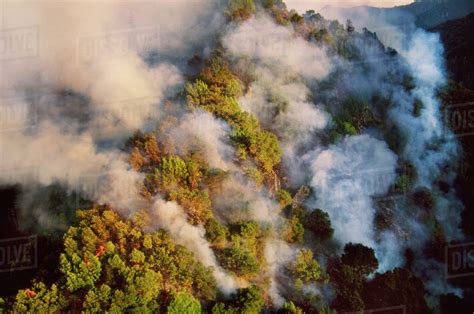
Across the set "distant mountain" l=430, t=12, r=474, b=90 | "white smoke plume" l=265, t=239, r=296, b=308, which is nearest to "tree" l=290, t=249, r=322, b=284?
"white smoke plume" l=265, t=239, r=296, b=308

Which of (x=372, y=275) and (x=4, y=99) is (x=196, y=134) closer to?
(x=372, y=275)

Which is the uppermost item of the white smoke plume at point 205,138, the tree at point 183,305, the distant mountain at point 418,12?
the distant mountain at point 418,12

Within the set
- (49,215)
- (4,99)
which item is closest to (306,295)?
(49,215)

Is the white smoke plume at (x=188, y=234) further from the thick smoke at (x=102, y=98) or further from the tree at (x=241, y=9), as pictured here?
the tree at (x=241, y=9)

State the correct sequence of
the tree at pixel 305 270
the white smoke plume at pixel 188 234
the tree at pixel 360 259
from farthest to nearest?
1. the tree at pixel 360 259
2. the tree at pixel 305 270
3. the white smoke plume at pixel 188 234

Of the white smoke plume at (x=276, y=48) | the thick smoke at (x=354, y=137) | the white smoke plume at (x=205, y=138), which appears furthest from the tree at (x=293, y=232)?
the white smoke plume at (x=276, y=48)

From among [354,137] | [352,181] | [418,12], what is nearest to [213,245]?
[352,181]
